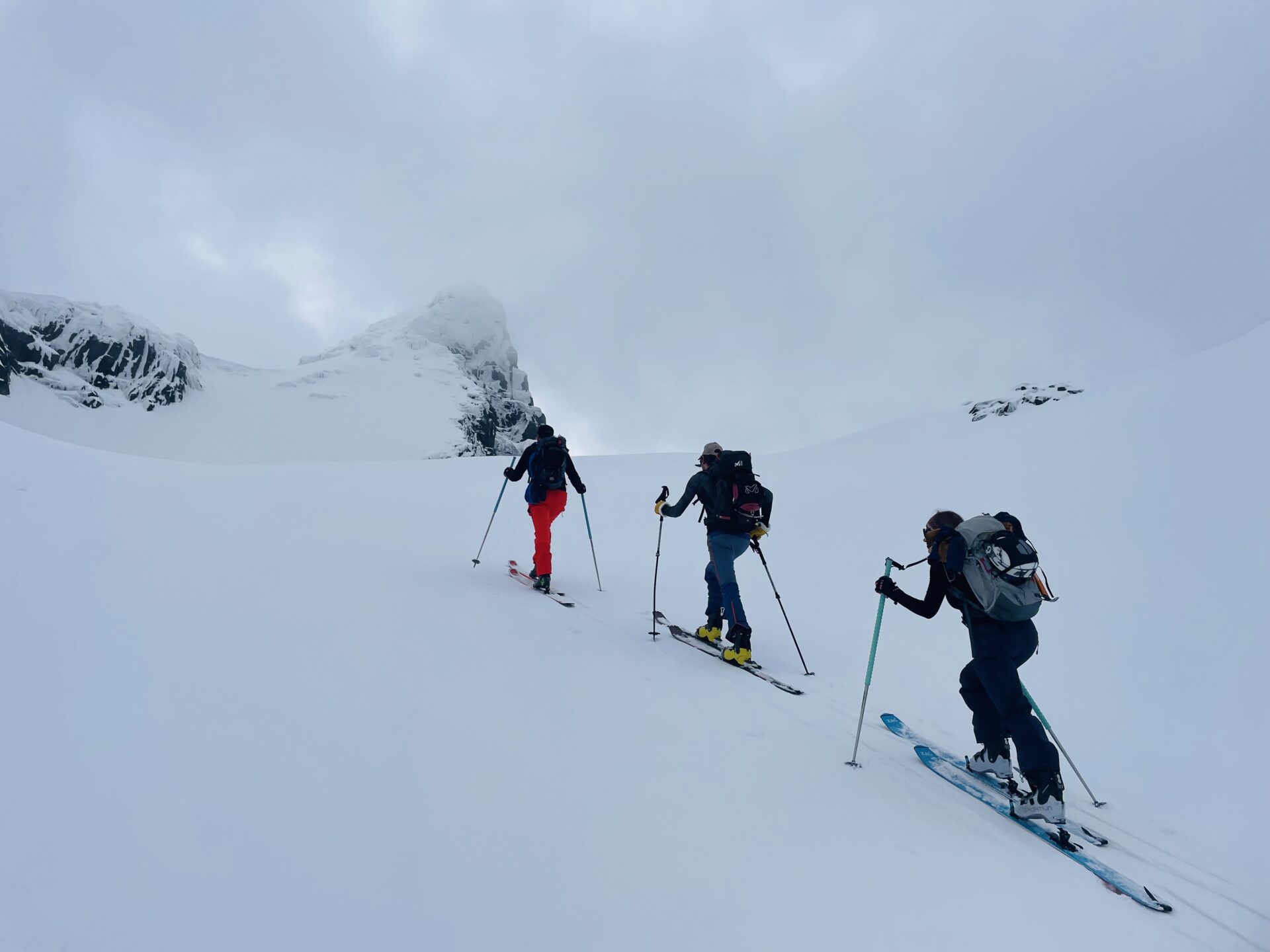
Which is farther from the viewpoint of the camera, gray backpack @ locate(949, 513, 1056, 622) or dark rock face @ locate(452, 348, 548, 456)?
dark rock face @ locate(452, 348, 548, 456)

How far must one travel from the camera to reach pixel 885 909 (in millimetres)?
2707

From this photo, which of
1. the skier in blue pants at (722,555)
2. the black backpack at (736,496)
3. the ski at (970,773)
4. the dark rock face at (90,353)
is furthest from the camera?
the dark rock face at (90,353)

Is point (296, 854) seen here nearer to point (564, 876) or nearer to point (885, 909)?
point (564, 876)

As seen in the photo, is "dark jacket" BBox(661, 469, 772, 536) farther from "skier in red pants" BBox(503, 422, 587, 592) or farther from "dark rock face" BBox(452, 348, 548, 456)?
"dark rock face" BBox(452, 348, 548, 456)

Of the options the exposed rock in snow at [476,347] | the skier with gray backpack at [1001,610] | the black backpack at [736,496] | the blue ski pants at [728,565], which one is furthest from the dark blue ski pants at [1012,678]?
the exposed rock in snow at [476,347]

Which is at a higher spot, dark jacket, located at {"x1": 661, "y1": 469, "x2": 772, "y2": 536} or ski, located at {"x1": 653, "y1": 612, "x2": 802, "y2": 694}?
dark jacket, located at {"x1": 661, "y1": 469, "x2": 772, "y2": 536}

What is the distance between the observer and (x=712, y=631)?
721 cm

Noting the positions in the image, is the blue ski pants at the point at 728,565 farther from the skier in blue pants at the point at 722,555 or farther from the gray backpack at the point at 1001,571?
the gray backpack at the point at 1001,571

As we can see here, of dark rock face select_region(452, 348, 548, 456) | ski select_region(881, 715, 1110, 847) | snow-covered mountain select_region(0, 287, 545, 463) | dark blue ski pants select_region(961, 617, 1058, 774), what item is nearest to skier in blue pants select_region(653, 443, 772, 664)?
ski select_region(881, 715, 1110, 847)

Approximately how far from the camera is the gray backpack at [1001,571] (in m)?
4.08

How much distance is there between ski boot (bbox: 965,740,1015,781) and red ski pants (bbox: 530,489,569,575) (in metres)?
5.21

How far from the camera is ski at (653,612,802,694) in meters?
6.07

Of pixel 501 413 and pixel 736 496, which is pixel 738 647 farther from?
pixel 501 413

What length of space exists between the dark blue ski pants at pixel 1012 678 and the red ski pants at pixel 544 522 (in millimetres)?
5239
